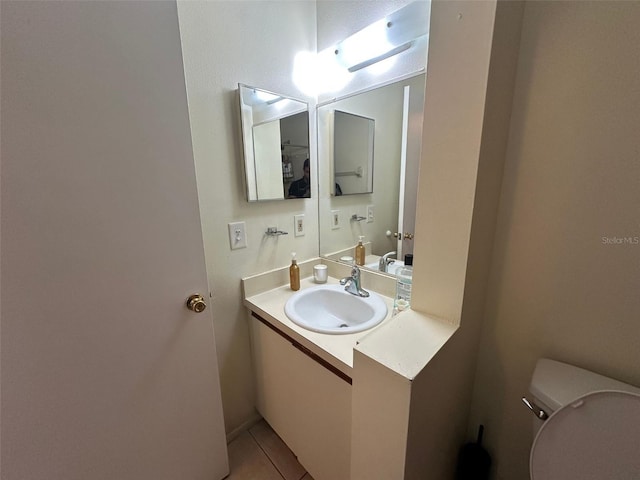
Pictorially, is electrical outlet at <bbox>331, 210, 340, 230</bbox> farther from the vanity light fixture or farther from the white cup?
the vanity light fixture

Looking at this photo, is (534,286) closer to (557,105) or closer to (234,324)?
(557,105)

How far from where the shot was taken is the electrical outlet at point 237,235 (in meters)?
1.18

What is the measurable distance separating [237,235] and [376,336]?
0.80 metres

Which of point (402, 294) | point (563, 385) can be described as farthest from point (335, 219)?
point (563, 385)

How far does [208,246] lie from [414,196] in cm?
96

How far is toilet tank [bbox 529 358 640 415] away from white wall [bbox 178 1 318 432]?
1.13m

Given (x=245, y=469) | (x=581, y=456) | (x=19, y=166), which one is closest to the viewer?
(x=19, y=166)

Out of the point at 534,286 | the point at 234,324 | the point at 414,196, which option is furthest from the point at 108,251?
the point at 534,286

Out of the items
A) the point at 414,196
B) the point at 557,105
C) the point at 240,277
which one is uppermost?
the point at 557,105

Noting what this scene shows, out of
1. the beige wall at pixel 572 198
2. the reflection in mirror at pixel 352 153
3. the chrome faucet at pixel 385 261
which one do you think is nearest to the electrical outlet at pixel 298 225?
the reflection in mirror at pixel 352 153

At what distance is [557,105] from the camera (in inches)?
28.6

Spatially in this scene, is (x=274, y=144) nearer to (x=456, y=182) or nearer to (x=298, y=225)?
(x=298, y=225)

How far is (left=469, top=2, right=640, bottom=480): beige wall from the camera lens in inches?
25.7

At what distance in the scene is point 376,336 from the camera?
→ 0.71m
